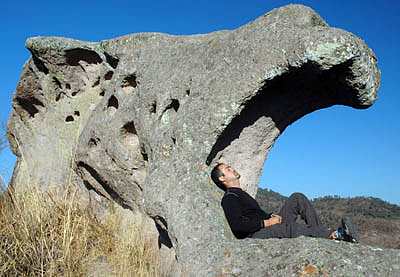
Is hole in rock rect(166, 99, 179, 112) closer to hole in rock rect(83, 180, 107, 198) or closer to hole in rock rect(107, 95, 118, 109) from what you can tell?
hole in rock rect(107, 95, 118, 109)

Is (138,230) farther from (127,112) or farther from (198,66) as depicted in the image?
(198,66)

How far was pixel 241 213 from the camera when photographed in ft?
18.4

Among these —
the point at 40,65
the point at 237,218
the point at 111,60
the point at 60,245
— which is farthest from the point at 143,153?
the point at 40,65

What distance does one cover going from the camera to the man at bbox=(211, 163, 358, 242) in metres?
5.57

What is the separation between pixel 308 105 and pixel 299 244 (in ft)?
8.34

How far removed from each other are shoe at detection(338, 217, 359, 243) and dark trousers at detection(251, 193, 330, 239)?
0.17 meters

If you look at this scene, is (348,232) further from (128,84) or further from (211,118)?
(128,84)

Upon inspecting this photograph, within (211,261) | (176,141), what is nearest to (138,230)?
(176,141)

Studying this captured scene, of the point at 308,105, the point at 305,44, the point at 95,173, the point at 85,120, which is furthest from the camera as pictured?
the point at 85,120

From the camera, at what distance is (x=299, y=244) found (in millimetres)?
4523

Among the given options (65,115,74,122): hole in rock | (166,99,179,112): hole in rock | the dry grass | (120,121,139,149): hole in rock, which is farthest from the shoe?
(65,115,74,122): hole in rock

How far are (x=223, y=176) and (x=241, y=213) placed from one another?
51 cm

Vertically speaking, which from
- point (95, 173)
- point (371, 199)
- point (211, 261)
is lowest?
point (211, 261)

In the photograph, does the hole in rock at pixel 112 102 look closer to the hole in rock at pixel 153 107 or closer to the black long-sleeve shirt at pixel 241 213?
the hole in rock at pixel 153 107
